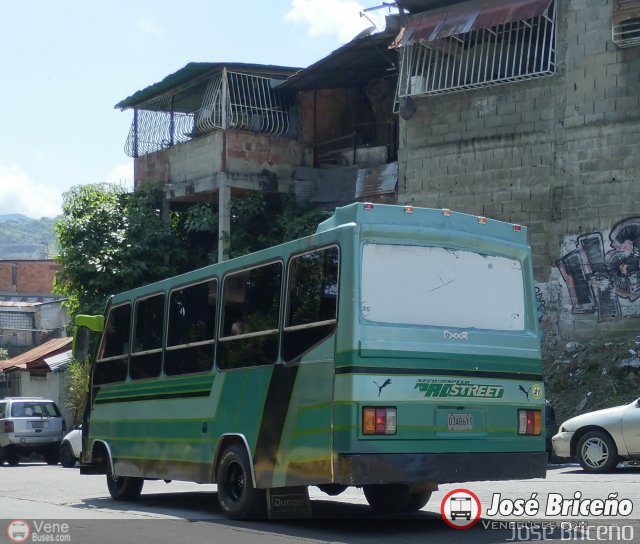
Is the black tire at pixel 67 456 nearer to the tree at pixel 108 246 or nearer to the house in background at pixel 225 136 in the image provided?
the tree at pixel 108 246

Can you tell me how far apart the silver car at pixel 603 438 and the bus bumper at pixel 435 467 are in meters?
6.05

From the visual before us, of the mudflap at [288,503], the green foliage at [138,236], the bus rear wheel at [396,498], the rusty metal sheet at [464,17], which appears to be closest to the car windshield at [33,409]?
the green foliage at [138,236]

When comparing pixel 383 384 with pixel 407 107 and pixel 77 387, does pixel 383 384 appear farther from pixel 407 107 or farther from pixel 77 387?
pixel 77 387

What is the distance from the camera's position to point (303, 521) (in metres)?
11.4

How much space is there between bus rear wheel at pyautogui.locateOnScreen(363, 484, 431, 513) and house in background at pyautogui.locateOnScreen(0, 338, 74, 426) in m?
23.7

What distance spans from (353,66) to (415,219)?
18.3 m

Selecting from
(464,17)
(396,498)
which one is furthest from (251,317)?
(464,17)

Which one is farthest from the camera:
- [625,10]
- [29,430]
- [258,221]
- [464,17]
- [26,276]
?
[26,276]

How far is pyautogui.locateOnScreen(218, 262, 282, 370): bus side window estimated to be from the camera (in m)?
11.0

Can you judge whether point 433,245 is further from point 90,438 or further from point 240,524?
point 90,438

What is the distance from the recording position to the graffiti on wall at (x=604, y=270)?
71.3 ft

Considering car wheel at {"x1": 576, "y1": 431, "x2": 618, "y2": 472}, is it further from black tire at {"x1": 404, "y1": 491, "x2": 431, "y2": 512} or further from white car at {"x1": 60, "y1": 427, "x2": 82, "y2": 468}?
white car at {"x1": 60, "y1": 427, "x2": 82, "y2": 468}

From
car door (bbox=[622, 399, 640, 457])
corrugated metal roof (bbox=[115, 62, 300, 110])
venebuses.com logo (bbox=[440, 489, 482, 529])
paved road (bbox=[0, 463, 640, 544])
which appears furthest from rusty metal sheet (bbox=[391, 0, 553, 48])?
venebuses.com logo (bbox=[440, 489, 482, 529])

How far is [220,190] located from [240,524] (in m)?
17.4
